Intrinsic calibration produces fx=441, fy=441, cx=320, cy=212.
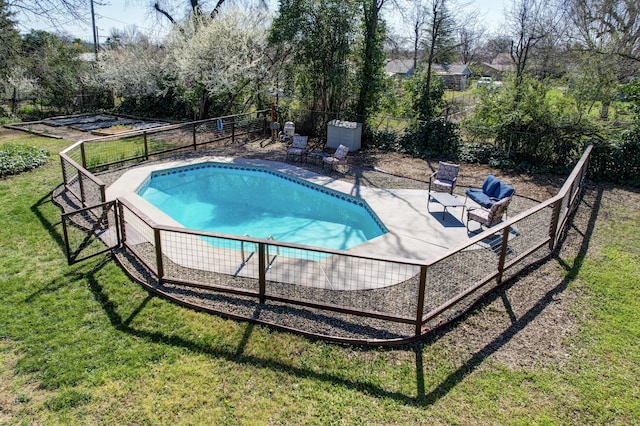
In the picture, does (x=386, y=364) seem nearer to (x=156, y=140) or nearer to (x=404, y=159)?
(x=404, y=159)

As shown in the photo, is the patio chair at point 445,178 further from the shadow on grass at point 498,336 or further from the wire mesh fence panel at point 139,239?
the wire mesh fence panel at point 139,239

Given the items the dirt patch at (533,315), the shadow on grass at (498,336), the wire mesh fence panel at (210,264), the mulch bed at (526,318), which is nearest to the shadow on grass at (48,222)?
the wire mesh fence panel at (210,264)

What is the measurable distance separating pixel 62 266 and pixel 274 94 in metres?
11.9

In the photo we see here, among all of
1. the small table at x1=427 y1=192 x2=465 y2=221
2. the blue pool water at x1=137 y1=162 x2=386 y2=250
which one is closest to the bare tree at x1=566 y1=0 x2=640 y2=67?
the small table at x1=427 y1=192 x2=465 y2=221

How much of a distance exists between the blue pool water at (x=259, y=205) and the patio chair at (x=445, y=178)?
162cm

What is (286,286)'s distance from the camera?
6.01 meters

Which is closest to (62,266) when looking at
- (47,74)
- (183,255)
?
(183,255)

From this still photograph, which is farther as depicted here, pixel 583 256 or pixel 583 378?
pixel 583 256

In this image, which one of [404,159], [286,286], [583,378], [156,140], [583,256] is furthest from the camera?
[156,140]

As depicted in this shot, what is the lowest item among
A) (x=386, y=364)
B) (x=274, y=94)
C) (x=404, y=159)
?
(x=386, y=364)

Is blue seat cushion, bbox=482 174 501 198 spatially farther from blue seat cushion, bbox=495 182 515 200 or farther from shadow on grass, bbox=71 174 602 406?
shadow on grass, bbox=71 174 602 406

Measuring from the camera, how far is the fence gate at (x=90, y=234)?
664cm

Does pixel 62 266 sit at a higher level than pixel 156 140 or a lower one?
lower

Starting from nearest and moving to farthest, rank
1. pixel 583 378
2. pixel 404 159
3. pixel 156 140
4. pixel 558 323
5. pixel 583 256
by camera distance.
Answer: pixel 583 378, pixel 558 323, pixel 583 256, pixel 404 159, pixel 156 140
